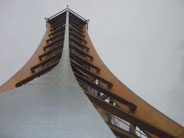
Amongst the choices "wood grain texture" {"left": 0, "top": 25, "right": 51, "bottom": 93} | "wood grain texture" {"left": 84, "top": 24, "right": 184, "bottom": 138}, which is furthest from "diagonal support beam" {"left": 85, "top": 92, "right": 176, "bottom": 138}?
"wood grain texture" {"left": 0, "top": 25, "right": 51, "bottom": 93}

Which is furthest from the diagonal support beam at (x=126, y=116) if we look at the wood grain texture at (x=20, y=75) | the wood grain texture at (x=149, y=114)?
the wood grain texture at (x=20, y=75)

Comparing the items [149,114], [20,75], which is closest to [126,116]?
[149,114]

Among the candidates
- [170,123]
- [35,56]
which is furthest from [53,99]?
[35,56]

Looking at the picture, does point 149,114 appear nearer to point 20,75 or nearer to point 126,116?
point 126,116

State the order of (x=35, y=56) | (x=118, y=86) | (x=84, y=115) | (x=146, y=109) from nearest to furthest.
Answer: (x=84, y=115) < (x=146, y=109) < (x=118, y=86) < (x=35, y=56)

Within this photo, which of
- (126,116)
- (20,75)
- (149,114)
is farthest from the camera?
(20,75)

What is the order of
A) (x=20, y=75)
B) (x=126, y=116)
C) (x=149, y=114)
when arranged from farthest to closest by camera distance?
(x=20, y=75) → (x=149, y=114) → (x=126, y=116)

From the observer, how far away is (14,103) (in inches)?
54.4

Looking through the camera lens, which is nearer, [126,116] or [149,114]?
[126,116]

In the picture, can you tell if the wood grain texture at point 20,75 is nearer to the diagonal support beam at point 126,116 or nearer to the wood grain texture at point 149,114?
the wood grain texture at point 149,114

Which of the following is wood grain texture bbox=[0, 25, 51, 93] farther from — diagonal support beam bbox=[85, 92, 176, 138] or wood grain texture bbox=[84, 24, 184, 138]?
diagonal support beam bbox=[85, 92, 176, 138]

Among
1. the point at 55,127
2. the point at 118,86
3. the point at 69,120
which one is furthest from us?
the point at 118,86

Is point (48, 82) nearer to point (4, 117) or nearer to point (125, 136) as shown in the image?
point (4, 117)

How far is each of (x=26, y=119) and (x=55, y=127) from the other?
0.70 ft
